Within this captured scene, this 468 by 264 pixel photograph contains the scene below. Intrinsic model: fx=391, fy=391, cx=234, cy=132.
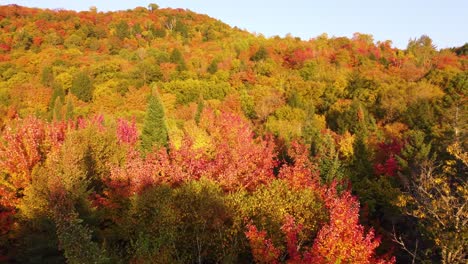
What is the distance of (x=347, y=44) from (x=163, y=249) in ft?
321

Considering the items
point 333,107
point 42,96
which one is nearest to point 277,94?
point 333,107

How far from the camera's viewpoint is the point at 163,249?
16.6 metres

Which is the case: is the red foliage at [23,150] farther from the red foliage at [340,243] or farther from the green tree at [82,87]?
the green tree at [82,87]

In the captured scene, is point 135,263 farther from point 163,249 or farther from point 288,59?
point 288,59

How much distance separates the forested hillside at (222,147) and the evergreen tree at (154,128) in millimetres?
155

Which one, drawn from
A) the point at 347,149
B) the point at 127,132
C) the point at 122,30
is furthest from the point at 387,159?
the point at 122,30

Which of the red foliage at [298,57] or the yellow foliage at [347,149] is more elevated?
the red foliage at [298,57]

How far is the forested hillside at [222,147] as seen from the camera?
17.7 m

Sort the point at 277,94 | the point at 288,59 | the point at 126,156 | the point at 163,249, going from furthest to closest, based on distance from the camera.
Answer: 1. the point at 288,59
2. the point at 277,94
3. the point at 126,156
4. the point at 163,249

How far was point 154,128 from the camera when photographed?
44281mm

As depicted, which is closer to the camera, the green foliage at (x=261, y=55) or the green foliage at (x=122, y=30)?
the green foliage at (x=261, y=55)

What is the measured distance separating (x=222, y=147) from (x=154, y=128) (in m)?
12.8

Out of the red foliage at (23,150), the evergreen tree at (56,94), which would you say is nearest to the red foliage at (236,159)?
the red foliage at (23,150)

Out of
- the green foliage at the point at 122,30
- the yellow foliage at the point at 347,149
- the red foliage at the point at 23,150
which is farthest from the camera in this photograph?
the green foliage at the point at 122,30
